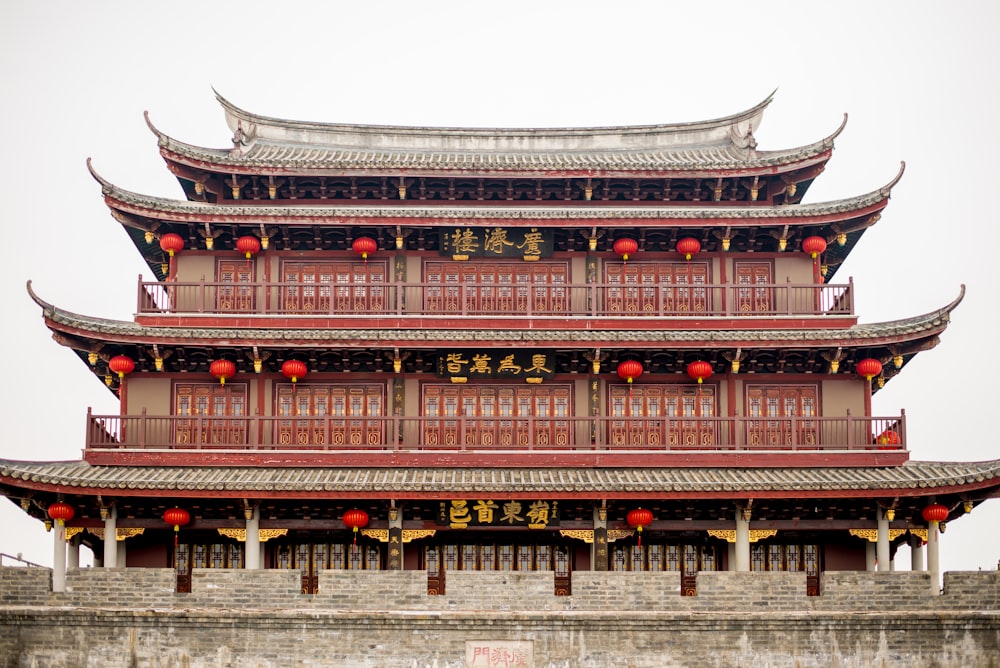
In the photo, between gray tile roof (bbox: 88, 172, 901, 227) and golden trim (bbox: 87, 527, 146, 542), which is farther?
gray tile roof (bbox: 88, 172, 901, 227)

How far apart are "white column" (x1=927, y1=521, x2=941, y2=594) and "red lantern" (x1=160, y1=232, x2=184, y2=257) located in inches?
696

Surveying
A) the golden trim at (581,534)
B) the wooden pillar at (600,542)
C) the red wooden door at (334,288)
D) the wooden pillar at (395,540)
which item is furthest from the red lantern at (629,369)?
the wooden pillar at (395,540)

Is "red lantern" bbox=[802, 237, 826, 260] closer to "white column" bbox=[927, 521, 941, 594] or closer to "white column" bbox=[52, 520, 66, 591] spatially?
"white column" bbox=[927, 521, 941, 594]

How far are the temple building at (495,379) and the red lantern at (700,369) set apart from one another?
127 mm

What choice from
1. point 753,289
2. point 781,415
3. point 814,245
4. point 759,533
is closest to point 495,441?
point 759,533

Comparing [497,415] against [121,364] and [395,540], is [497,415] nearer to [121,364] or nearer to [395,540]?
[395,540]

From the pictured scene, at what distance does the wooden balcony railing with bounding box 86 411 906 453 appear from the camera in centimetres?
2681

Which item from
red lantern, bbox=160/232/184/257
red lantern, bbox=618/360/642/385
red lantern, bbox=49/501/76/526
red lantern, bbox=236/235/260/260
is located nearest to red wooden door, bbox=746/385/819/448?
red lantern, bbox=618/360/642/385

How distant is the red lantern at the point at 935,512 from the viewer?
25.6 meters

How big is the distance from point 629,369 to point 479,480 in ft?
14.6

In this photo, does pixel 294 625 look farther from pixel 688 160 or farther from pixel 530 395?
pixel 688 160

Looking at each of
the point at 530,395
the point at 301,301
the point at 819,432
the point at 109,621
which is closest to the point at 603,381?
the point at 530,395

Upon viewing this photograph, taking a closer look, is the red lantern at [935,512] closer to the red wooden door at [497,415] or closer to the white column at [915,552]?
the white column at [915,552]

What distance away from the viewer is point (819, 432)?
89.6 ft
